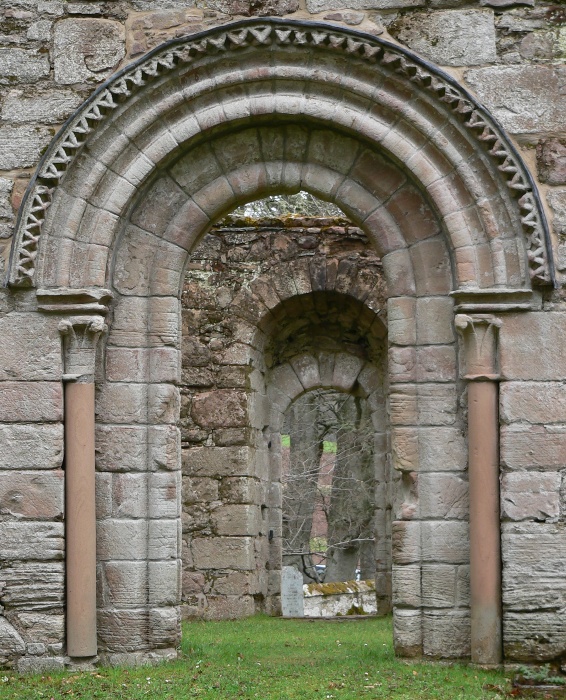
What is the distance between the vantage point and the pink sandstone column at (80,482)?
6.78m

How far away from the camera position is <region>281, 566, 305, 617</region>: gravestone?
525 inches

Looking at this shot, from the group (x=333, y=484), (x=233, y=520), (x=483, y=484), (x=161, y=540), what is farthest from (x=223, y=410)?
(x=333, y=484)

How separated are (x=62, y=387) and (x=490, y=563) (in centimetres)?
281

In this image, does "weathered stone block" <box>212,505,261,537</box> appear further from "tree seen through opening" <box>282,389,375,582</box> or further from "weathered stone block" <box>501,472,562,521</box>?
"tree seen through opening" <box>282,389,375,582</box>

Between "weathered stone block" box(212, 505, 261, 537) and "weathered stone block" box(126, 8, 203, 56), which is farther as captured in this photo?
"weathered stone block" box(212, 505, 261, 537)

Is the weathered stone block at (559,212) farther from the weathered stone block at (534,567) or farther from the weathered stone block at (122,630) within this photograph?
the weathered stone block at (122,630)

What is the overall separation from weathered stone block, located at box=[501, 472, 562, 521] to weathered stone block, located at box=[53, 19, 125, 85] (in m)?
3.59

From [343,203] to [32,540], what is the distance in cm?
290

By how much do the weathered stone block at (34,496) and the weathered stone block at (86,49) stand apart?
2491 mm

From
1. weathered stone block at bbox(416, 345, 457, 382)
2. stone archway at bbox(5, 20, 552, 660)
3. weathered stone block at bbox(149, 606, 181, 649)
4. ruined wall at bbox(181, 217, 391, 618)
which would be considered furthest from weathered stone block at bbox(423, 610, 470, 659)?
ruined wall at bbox(181, 217, 391, 618)

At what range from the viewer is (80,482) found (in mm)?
6848

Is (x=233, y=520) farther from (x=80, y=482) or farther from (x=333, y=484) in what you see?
(x=333, y=484)

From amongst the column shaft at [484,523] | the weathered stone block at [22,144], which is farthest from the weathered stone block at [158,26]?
the column shaft at [484,523]

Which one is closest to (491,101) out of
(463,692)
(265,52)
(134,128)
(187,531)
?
(265,52)
